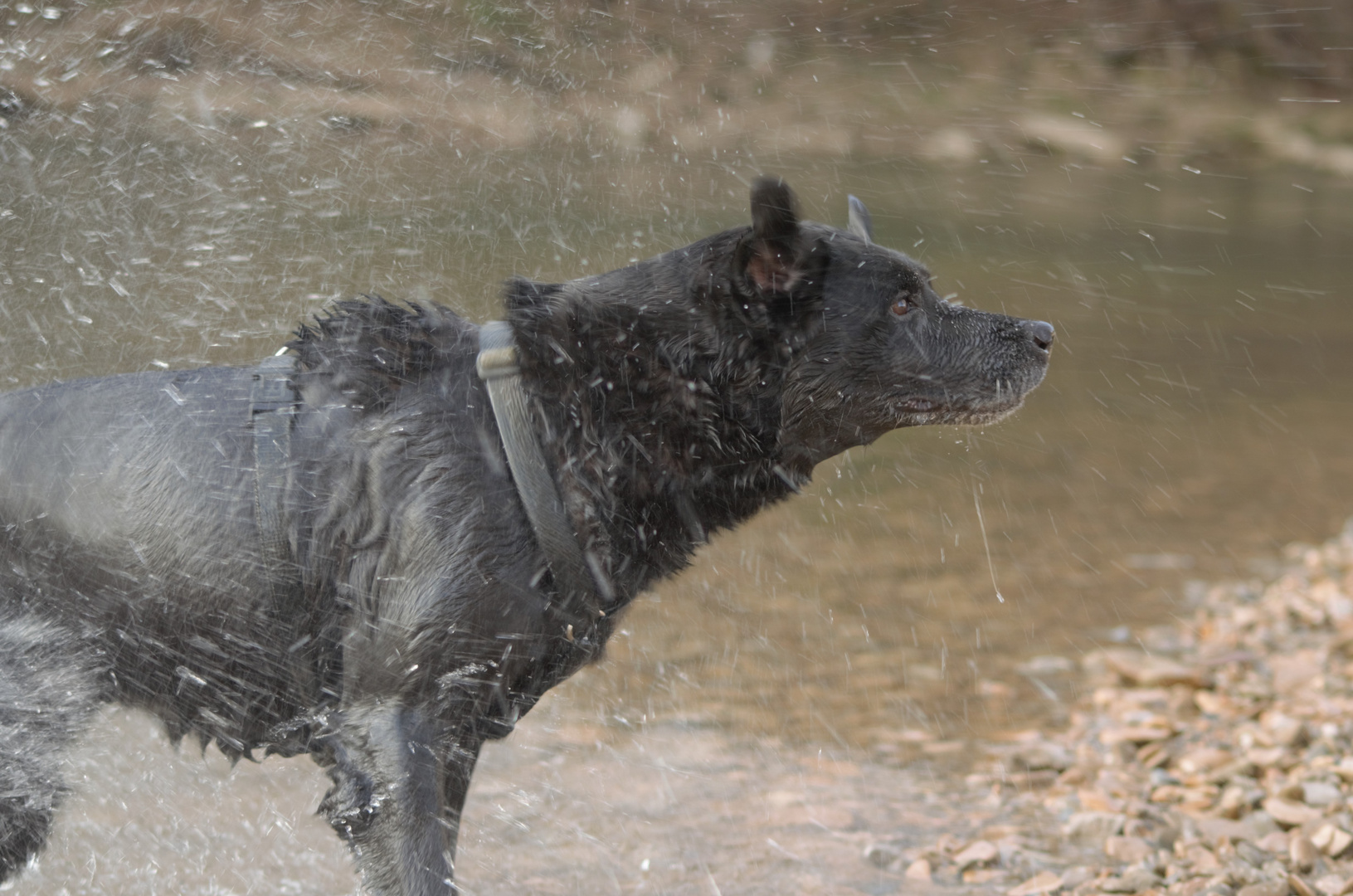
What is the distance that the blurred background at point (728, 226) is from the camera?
5152 mm

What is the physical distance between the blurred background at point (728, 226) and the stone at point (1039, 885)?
2.91ft

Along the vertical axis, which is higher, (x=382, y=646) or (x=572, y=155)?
(x=382, y=646)

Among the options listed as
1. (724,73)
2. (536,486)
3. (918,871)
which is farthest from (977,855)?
(724,73)

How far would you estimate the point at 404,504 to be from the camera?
2891mm

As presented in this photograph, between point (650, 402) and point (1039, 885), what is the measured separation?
7.06 feet

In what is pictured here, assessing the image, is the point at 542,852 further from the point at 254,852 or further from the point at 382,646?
the point at 382,646

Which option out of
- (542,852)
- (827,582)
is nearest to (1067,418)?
(827,582)

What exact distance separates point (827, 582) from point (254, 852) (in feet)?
11.8

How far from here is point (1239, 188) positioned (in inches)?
955

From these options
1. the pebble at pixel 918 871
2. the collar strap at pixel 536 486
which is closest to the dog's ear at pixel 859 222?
the collar strap at pixel 536 486

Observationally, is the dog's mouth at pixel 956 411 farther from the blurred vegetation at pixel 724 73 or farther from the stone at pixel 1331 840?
the blurred vegetation at pixel 724 73

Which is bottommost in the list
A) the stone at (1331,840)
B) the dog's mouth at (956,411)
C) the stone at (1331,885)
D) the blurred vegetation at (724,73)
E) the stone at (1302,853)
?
the blurred vegetation at (724,73)

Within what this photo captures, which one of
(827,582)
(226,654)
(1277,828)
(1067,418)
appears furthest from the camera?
(1067,418)

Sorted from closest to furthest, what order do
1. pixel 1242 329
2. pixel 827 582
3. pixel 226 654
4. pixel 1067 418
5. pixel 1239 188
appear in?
pixel 226 654, pixel 827 582, pixel 1067 418, pixel 1242 329, pixel 1239 188
